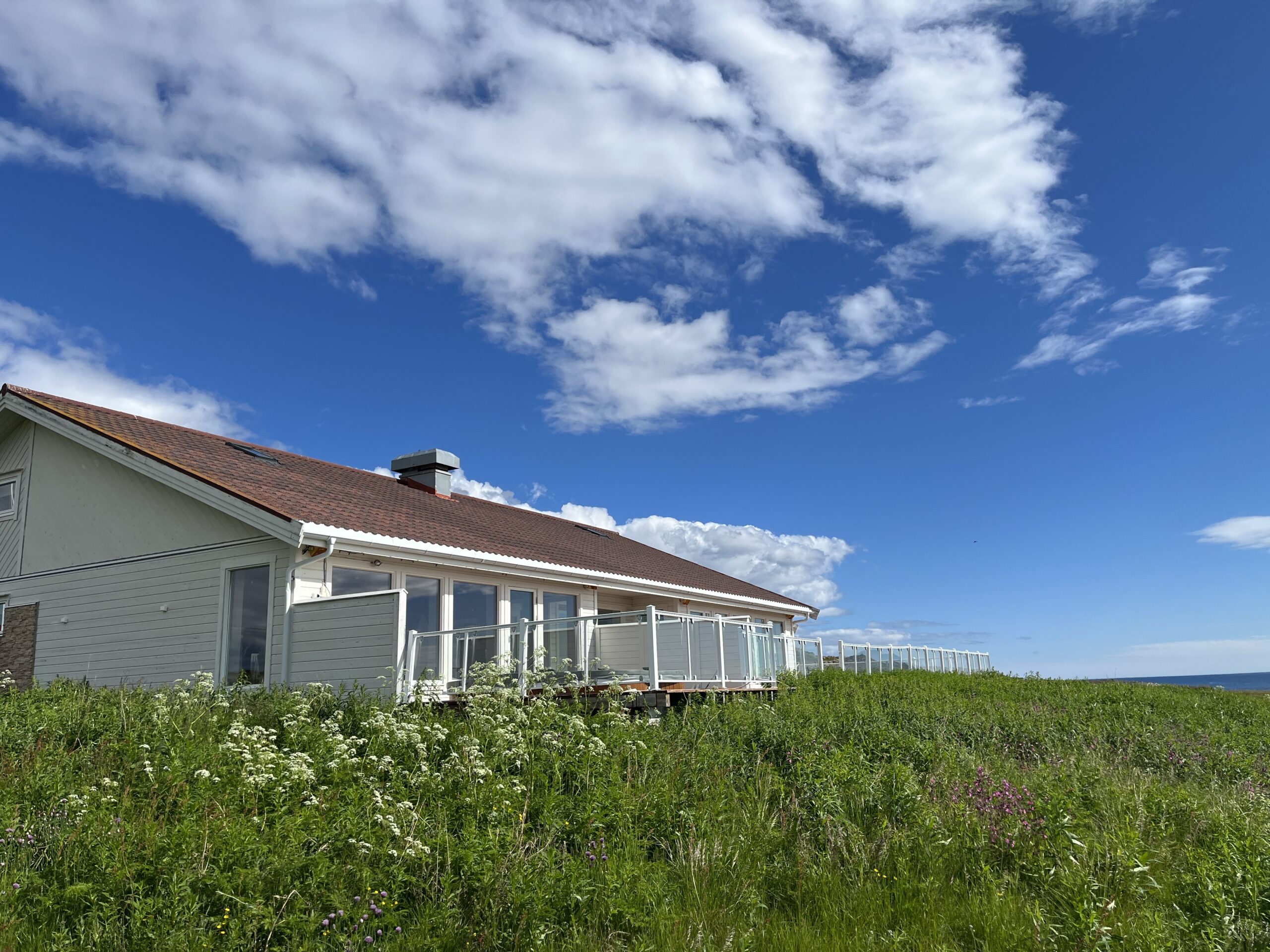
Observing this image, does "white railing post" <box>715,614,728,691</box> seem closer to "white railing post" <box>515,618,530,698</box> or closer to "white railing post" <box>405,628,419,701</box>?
"white railing post" <box>515,618,530,698</box>

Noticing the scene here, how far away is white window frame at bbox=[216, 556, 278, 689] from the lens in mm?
12227

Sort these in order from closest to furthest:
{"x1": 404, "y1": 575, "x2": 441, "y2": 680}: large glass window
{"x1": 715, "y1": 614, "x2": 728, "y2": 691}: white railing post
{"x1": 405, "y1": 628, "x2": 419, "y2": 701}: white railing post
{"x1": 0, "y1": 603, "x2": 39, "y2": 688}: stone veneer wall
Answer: {"x1": 405, "y1": 628, "x2": 419, "y2": 701}: white railing post → {"x1": 404, "y1": 575, "x2": 441, "y2": 680}: large glass window → {"x1": 715, "y1": 614, "x2": 728, "y2": 691}: white railing post → {"x1": 0, "y1": 603, "x2": 39, "y2": 688}: stone veneer wall

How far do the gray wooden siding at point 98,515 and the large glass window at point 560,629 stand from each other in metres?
4.84

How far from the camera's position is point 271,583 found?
12484 millimetres

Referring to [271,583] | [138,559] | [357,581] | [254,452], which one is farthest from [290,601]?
[254,452]

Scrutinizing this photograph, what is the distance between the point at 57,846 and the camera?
5.35 metres

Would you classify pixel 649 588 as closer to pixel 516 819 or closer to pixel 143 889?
pixel 516 819

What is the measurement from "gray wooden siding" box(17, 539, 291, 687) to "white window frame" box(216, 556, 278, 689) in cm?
2

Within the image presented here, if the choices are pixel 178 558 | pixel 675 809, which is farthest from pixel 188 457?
pixel 675 809

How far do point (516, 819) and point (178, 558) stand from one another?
9.92 m

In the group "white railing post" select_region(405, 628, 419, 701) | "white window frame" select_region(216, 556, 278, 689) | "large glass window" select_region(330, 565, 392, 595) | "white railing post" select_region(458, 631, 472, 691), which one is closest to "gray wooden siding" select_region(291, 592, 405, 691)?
"white railing post" select_region(405, 628, 419, 701)

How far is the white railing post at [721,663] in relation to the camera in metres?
13.5

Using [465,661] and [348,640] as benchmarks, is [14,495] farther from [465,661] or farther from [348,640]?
A: [465,661]

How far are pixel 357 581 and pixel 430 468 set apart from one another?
701 centimetres
